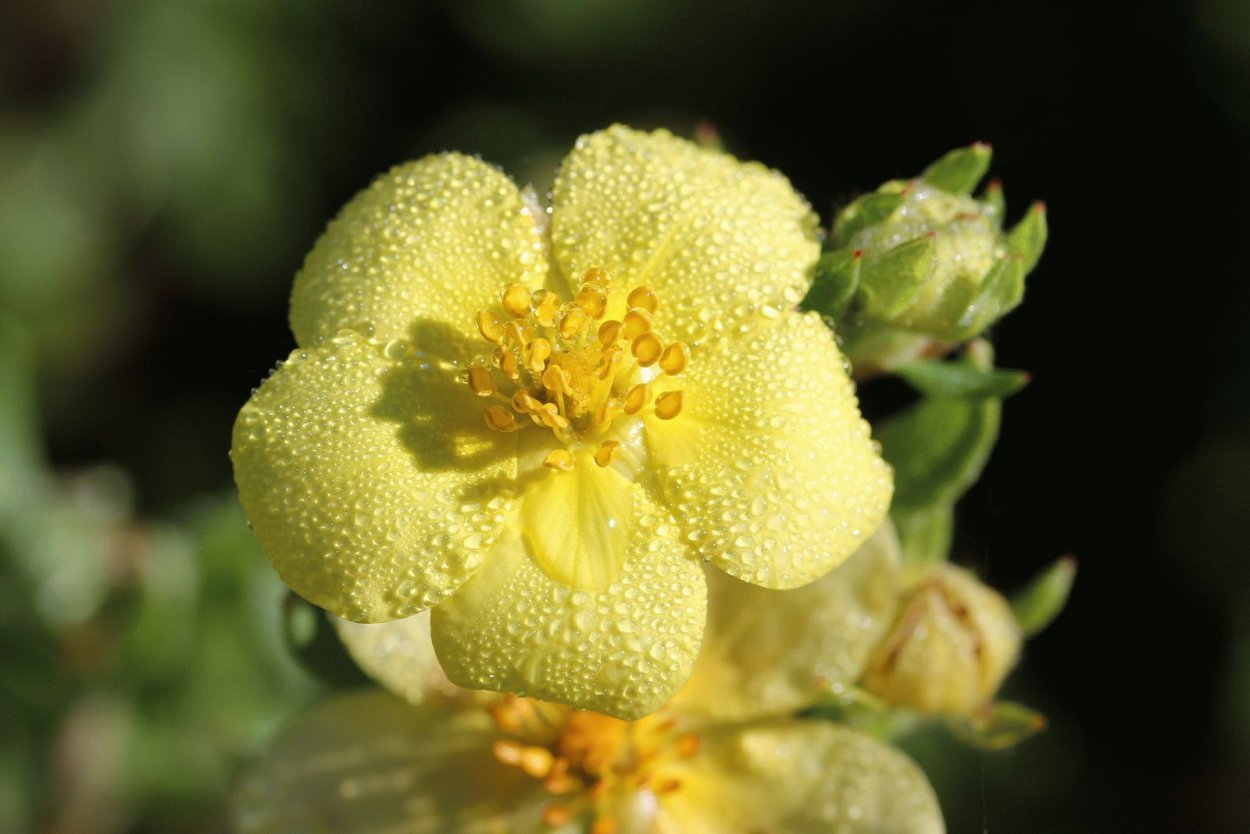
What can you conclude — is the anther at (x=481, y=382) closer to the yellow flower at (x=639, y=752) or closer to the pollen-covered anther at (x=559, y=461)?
the pollen-covered anther at (x=559, y=461)

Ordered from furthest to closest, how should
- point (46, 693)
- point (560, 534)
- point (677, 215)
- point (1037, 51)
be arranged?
1. point (1037, 51)
2. point (46, 693)
3. point (677, 215)
4. point (560, 534)

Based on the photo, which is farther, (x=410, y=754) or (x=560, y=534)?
(x=410, y=754)

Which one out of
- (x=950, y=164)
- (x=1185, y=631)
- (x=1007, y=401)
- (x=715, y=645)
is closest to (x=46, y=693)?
(x=715, y=645)

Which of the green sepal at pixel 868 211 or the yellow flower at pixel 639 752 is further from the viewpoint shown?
the yellow flower at pixel 639 752

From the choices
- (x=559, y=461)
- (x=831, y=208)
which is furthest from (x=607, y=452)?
(x=831, y=208)

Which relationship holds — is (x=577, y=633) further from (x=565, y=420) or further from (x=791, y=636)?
(x=791, y=636)

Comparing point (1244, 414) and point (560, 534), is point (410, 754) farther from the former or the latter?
point (1244, 414)

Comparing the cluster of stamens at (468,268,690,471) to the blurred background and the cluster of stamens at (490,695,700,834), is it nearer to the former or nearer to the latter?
the cluster of stamens at (490,695,700,834)

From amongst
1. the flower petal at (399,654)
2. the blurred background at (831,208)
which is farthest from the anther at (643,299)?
the blurred background at (831,208)
